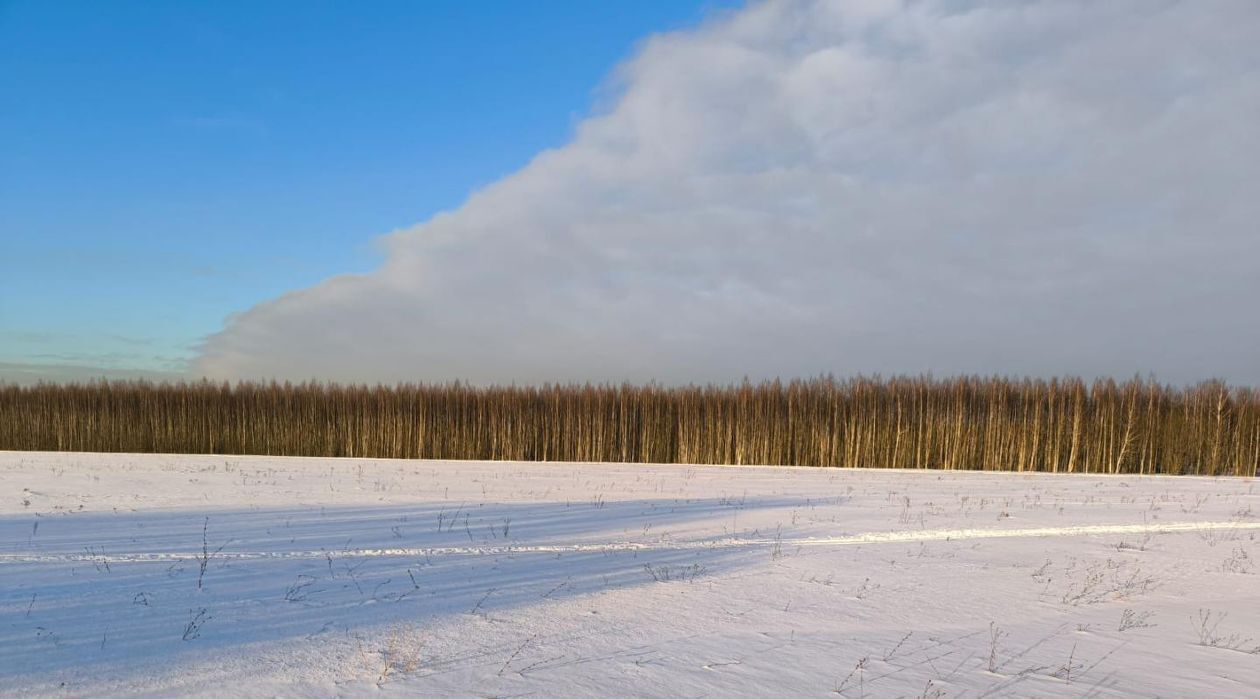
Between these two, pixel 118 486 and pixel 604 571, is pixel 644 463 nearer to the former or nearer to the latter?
pixel 118 486

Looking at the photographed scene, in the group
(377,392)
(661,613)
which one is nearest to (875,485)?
(661,613)

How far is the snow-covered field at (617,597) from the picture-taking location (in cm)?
379

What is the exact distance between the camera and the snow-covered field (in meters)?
3.79

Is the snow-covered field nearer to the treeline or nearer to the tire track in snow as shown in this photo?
the tire track in snow

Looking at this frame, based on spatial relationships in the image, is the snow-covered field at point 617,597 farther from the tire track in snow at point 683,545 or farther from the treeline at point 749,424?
the treeline at point 749,424

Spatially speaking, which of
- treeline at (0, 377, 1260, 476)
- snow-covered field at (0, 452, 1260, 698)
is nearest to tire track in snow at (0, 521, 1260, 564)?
snow-covered field at (0, 452, 1260, 698)

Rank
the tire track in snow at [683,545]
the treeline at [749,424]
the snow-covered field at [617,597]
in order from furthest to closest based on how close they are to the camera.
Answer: the treeline at [749,424], the tire track in snow at [683,545], the snow-covered field at [617,597]

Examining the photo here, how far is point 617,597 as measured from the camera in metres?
5.27

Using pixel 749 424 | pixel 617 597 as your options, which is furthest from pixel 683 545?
pixel 749 424

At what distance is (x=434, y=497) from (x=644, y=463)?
31.4ft

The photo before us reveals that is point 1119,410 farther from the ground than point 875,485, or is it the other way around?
point 1119,410

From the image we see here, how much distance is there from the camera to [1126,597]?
5.68 m

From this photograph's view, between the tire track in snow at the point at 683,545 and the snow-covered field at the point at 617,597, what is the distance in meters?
0.05

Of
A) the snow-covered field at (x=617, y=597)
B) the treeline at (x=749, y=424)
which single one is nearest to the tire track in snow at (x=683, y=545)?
the snow-covered field at (x=617, y=597)
